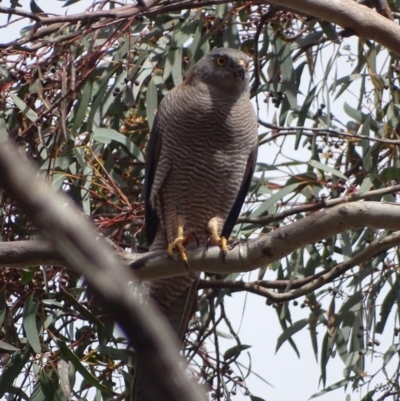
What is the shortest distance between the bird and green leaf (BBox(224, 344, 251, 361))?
300mm

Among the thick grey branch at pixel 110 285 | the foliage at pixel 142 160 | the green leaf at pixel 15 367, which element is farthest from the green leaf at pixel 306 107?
the thick grey branch at pixel 110 285

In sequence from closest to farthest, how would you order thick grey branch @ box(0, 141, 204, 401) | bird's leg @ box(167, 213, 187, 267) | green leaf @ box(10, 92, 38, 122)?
thick grey branch @ box(0, 141, 204, 401), bird's leg @ box(167, 213, 187, 267), green leaf @ box(10, 92, 38, 122)

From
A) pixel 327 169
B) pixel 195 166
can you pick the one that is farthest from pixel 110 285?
pixel 195 166

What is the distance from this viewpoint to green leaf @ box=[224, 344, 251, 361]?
3.81 meters

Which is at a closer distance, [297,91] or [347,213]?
[347,213]

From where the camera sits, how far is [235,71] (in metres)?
3.69

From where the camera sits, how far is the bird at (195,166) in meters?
3.63

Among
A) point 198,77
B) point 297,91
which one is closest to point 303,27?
point 297,91

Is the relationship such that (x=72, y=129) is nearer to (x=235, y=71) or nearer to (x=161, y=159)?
(x=161, y=159)

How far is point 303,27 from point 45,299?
198cm

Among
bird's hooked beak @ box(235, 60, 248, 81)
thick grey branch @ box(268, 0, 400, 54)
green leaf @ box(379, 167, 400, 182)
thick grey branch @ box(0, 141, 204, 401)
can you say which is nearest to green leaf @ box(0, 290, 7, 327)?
bird's hooked beak @ box(235, 60, 248, 81)

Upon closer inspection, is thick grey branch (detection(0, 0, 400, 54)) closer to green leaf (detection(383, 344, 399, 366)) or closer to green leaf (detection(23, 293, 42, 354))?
green leaf (detection(23, 293, 42, 354))

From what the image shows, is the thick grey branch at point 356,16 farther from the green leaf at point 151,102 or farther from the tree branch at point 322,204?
the green leaf at point 151,102

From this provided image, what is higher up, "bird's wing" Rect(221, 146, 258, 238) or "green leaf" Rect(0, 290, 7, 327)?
"bird's wing" Rect(221, 146, 258, 238)
